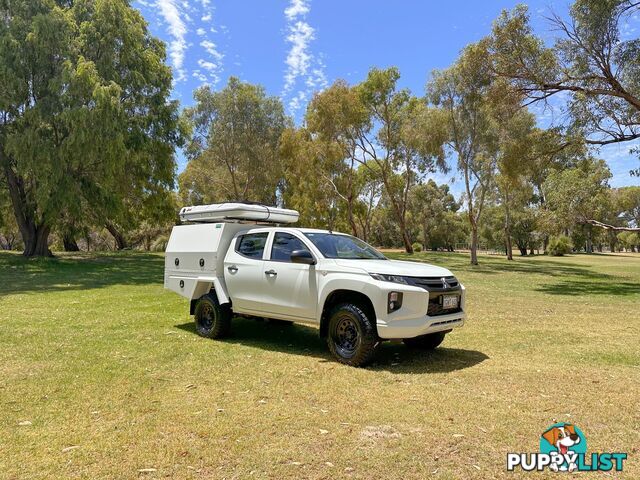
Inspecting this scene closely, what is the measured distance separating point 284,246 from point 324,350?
176cm

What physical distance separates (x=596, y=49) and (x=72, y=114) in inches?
857

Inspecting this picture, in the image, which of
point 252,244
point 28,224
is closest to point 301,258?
point 252,244

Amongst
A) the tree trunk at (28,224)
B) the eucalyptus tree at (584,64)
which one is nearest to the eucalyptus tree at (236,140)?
the tree trunk at (28,224)

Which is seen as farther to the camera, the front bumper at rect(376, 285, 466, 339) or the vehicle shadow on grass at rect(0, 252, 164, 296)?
the vehicle shadow on grass at rect(0, 252, 164, 296)

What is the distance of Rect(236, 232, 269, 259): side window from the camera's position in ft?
25.0

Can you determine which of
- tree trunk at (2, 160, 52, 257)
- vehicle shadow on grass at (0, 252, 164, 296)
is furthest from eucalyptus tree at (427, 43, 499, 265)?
tree trunk at (2, 160, 52, 257)

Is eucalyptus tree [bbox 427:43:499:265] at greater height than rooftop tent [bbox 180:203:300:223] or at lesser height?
greater

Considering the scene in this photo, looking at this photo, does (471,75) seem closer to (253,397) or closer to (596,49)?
(596,49)

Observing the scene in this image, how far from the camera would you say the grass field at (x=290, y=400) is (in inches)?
140

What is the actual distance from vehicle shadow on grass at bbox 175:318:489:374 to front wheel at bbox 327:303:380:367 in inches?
9.3

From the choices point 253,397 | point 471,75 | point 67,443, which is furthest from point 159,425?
point 471,75
